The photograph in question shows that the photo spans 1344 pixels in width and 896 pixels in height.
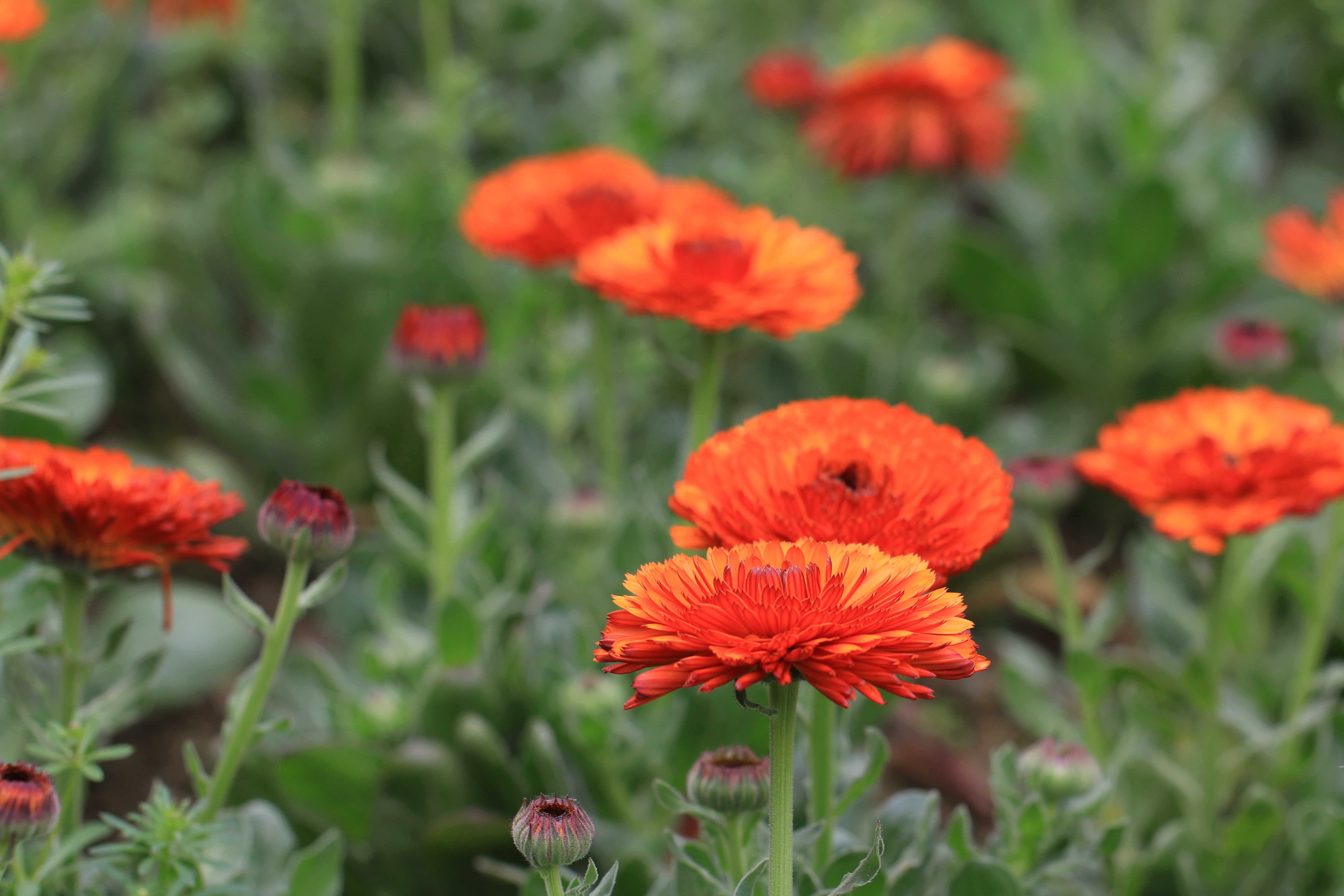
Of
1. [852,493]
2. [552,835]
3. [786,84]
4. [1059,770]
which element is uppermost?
[852,493]

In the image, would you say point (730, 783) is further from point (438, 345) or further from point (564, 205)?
point (564, 205)

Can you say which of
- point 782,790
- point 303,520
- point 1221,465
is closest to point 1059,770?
point 1221,465

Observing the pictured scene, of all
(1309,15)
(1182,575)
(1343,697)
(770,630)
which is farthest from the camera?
(1309,15)

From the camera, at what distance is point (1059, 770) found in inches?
44.5

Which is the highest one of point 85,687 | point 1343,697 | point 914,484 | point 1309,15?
point 914,484

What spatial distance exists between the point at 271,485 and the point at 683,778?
1.21m

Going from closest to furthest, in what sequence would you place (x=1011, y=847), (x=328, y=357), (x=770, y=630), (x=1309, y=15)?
(x=770, y=630) → (x=1011, y=847) → (x=328, y=357) → (x=1309, y=15)

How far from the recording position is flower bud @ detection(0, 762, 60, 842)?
0.83 m

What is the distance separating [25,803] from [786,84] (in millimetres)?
1922

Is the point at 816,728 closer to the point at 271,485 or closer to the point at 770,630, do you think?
the point at 770,630

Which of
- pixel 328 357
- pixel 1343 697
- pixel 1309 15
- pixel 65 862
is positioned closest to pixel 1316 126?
pixel 1309 15

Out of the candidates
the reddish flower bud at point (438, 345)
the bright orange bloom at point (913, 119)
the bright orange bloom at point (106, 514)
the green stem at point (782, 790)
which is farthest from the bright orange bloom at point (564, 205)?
the green stem at point (782, 790)

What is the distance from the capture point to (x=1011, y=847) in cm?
118

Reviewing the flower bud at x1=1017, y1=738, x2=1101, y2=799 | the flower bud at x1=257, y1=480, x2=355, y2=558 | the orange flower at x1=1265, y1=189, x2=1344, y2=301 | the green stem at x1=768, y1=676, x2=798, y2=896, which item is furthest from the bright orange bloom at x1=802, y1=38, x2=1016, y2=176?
the green stem at x1=768, y1=676, x2=798, y2=896
